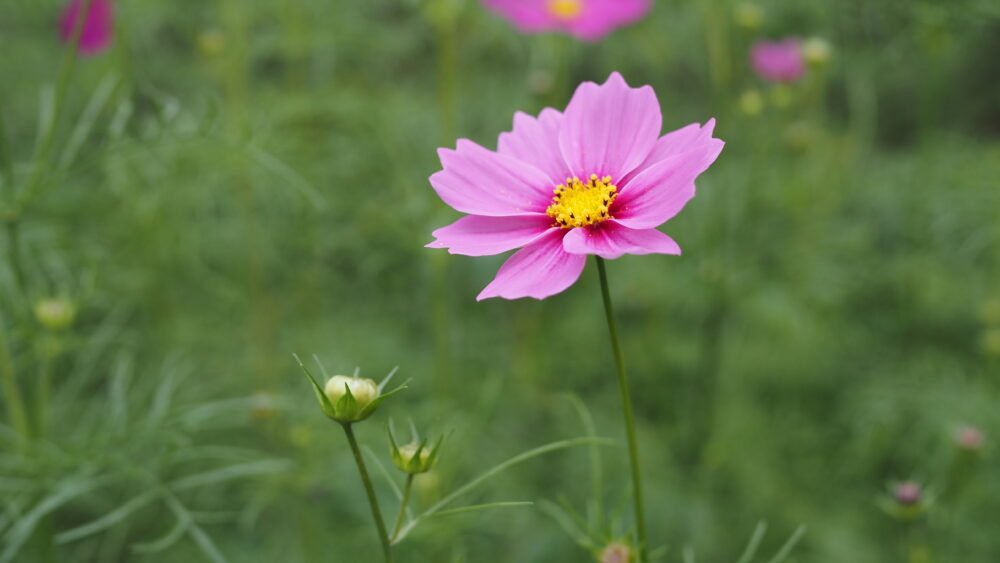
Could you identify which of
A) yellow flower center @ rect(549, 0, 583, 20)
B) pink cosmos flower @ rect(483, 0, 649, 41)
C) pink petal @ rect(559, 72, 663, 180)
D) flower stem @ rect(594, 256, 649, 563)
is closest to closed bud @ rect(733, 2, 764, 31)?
pink cosmos flower @ rect(483, 0, 649, 41)

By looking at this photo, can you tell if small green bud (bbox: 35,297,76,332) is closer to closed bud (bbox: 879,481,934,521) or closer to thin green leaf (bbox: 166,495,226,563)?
thin green leaf (bbox: 166,495,226,563)

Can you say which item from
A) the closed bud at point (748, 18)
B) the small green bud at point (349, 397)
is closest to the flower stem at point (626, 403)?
the small green bud at point (349, 397)

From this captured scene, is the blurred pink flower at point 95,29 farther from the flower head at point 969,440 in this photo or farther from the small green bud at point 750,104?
the flower head at point 969,440

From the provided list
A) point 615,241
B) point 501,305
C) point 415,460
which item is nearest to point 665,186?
point 615,241

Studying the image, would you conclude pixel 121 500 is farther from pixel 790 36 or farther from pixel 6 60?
pixel 790 36

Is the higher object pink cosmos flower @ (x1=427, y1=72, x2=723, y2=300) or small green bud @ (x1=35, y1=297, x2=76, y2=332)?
pink cosmos flower @ (x1=427, y1=72, x2=723, y2=300)

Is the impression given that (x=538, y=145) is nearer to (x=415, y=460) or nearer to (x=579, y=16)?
(x=415, y=460)

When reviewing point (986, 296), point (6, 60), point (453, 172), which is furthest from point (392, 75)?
point (453, 172)
